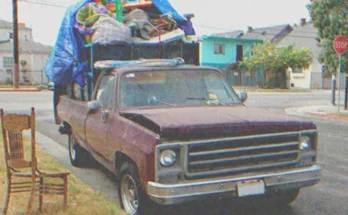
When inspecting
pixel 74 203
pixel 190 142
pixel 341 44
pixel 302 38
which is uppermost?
pixel 302 38

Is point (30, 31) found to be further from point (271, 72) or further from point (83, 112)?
point (83, 112)

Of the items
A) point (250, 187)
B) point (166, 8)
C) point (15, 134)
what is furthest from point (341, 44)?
point (15, 134)

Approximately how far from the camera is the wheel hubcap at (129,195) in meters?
5.70

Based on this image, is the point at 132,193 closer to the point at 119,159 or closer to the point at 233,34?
the point at 119,159

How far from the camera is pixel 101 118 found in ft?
22.0

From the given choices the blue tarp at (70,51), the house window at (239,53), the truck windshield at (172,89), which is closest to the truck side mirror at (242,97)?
the truck windshield at (172,89)

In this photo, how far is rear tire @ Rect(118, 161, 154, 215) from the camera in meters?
5.41

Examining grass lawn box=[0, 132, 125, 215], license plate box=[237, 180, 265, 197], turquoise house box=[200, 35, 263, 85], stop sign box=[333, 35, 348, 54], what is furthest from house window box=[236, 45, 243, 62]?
license plate box=[237, 180, 265, 197]

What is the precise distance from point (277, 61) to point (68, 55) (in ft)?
126

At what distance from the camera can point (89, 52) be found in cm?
849

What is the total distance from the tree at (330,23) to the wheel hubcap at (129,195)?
52.4ft

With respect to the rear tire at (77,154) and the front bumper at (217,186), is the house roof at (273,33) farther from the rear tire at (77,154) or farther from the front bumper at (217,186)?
the front bumper at (217,186)

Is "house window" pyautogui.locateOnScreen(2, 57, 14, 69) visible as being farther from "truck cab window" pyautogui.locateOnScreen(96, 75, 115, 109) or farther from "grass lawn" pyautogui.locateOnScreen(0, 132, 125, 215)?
"truck cab window" pyautogui.locateOnScreen(96, 75, 115, 109)

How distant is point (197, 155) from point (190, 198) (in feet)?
1.43
